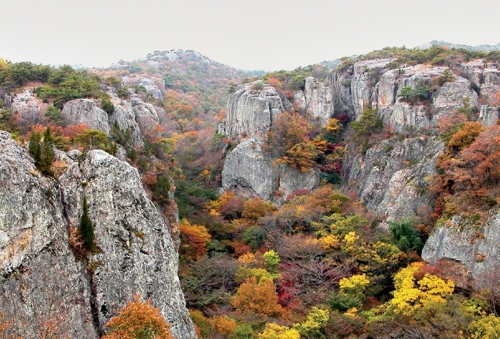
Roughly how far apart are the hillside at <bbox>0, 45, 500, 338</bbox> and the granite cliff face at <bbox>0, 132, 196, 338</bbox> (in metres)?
0.35

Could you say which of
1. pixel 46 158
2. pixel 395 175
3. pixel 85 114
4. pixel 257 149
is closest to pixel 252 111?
pixel 257 149

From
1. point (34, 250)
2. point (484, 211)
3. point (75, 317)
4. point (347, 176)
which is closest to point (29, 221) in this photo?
point (34, 250)

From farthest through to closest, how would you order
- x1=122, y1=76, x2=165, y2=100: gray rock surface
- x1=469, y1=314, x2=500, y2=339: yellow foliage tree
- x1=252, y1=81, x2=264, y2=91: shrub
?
x1=122, y1=76, x2=165, y2=100: gray rock surface < x1=252, y1=81, x2=264, y2=91: shrub < x1=469, y1=314, x2=500, y2=339: yellow foliage tree

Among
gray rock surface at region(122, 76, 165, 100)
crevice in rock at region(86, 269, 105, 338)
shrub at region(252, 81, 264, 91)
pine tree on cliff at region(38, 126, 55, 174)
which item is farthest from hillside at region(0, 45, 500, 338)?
gray rock surface at region(122, 76, 165, 100)

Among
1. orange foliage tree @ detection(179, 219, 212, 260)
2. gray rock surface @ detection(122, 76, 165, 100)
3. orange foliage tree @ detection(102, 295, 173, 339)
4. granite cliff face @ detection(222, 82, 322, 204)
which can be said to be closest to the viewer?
orange foliage tree @ detection(102, 295, 173, 339)

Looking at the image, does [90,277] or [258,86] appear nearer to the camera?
[90,277]

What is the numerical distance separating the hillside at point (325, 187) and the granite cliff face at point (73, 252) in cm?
35

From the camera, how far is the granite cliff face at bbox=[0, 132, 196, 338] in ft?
38.9

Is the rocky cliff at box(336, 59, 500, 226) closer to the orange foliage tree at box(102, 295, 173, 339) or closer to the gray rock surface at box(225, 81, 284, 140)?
the gray rock surface at box(225, 81, 284, 140)

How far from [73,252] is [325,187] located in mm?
23211

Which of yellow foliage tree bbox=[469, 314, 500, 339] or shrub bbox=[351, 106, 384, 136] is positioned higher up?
shrub bbox=[351, 106, 384, 136]

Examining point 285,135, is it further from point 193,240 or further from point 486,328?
point 486,328

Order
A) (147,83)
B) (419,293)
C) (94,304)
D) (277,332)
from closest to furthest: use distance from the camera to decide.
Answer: (94,304)
(277,332)
(419,293)
(147,83)

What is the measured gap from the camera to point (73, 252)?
1370cm
